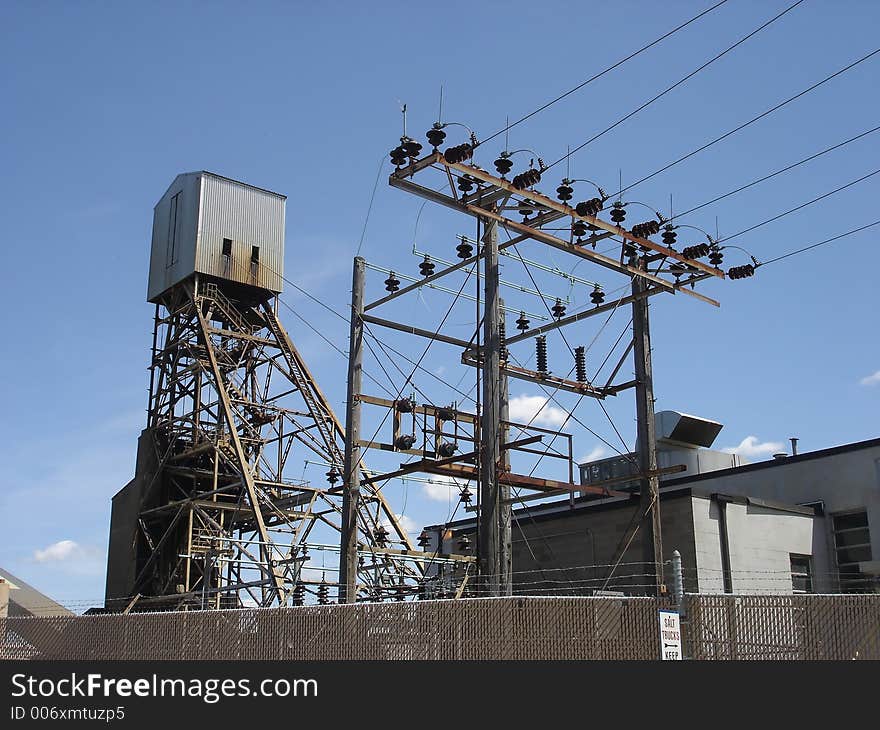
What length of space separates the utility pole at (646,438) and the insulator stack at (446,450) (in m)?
4.63

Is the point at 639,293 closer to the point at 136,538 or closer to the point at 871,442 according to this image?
the point at 871,442

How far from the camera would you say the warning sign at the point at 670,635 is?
1472cm

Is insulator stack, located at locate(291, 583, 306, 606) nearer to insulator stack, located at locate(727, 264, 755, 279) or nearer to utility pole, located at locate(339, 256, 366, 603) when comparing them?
utility pole, located at locate(339, 256, 366, 603)

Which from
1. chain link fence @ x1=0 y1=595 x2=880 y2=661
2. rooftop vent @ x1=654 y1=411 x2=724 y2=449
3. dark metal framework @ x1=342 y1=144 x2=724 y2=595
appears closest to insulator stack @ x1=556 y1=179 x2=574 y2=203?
dark metal framework @ x1=342 y1=144 x2=724 y2=595

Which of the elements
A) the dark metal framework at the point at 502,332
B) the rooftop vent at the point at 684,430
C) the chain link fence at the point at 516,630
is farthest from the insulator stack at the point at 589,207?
the rooftop vent at the point at 684,430

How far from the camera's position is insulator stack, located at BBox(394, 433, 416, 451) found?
2642cm

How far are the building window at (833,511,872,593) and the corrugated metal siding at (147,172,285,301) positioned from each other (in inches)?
925

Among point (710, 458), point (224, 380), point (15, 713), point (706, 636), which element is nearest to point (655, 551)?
point (706, 636)

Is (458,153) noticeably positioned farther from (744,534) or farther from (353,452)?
(744,534)

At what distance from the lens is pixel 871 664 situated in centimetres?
1379

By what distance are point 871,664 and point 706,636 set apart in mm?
2253

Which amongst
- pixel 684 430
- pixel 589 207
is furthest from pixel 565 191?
pixel 684 430

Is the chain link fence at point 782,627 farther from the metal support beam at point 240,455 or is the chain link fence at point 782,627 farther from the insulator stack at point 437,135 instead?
the metal support beam at point 240,455

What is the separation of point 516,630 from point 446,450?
11.1 metres
